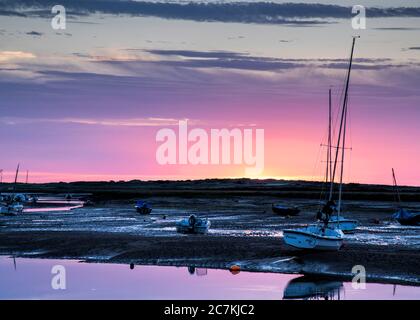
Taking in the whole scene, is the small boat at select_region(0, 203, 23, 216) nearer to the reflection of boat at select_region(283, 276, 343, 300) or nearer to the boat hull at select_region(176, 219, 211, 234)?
the boat hull at select_region(176, 219, 211, 234)

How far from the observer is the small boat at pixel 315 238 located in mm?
38438

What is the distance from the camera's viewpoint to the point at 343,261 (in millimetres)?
37125

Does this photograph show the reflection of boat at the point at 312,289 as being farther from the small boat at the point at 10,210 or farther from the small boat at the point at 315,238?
the small boat at the point at 10,210

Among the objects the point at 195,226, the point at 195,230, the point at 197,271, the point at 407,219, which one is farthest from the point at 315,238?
the point at 407,219

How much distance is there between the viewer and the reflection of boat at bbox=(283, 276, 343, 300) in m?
Answer: 29.7

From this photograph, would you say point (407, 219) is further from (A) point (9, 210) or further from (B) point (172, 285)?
(A) point (9, 210)

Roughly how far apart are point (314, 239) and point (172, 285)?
886 centimetres

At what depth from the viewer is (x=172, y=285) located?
3272cm

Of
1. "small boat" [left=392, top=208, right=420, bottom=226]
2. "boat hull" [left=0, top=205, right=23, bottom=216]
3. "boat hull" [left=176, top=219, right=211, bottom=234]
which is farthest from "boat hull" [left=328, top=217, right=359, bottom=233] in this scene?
"boat hull" [left=0, top=205, right=23, bottom=216]

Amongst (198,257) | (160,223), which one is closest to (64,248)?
(198,257)

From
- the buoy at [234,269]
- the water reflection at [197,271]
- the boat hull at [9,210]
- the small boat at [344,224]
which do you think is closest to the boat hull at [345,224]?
the small boat at [344,224]

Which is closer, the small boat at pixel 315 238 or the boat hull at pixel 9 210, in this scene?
the small boat at pixel 315 238
